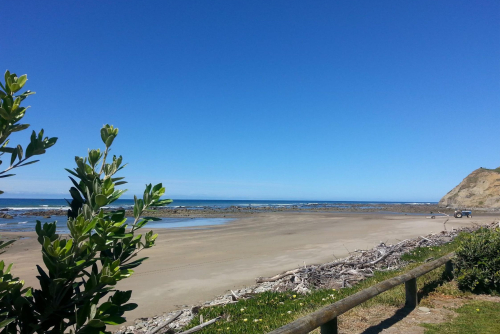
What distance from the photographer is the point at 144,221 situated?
69.4 inches

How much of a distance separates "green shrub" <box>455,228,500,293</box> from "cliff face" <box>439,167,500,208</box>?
68275mm

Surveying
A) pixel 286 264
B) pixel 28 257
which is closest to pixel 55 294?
pixel 286 264

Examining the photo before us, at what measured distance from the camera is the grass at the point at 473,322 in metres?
5.16

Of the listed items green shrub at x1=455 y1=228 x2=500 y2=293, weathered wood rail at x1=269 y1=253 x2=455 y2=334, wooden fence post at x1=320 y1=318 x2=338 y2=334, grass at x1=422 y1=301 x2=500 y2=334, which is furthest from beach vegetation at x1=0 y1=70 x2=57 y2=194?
green shrub at x1=455 y1=228 x2=500 y2=293

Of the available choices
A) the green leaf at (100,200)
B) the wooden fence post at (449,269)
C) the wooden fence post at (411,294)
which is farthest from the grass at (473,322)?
the green leaf at (100,200)

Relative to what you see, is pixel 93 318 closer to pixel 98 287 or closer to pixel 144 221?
pixel 98 287

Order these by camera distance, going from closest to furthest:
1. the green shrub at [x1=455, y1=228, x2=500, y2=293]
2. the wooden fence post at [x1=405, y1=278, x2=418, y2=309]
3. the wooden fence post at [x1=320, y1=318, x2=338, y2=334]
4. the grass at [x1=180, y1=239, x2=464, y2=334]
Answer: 1. the wooden fence post at [x1=320, y1=318, x2=338, y2=334]
2. the grass at [x1=180, y1=239, x2=464, y2=334]
3. the wooden fence post at [x1=405, y1=278, x2=418, y2=309]
4. the green shrub at [x1=455, y1=228, x2=500, y2=293]

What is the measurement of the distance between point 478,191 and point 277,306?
258ft

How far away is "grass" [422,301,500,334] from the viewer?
16.9 ft

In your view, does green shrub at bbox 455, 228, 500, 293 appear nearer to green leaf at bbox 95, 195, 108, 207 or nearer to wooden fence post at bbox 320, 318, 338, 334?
wooden fence post at bbox 320, 318, 338, 334

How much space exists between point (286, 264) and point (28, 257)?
11.3 metres

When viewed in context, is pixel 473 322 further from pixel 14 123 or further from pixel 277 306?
pixel 14 123

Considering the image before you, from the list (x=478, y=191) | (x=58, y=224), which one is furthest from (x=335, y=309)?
(x=478, y=191)

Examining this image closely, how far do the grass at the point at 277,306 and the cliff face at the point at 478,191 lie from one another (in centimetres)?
6895
